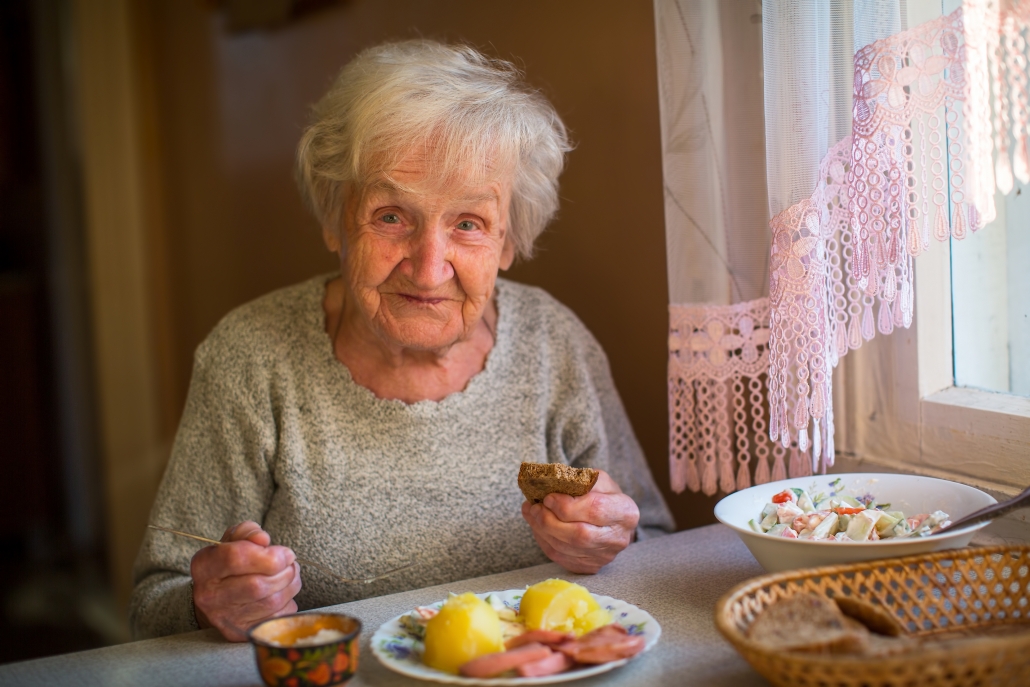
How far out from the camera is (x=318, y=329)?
1460 mm

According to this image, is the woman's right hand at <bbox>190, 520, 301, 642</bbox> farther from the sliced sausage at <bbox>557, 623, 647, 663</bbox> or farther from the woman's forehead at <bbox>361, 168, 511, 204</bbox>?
the woman's forehead at <bbox>361, 168, 511, 204</bbox>

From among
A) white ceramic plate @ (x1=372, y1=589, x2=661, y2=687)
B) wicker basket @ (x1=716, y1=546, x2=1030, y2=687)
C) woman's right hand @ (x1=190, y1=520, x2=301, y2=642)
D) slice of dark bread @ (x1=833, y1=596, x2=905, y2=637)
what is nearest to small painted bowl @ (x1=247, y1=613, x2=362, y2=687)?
white ceramic plate @ (x1=372, y1=589, x2=661, y2=687)

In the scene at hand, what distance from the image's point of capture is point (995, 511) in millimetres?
872

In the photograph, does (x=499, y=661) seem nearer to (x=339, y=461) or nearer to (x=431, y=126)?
(x=339, y=461)

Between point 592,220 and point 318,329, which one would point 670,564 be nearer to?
point 318,329

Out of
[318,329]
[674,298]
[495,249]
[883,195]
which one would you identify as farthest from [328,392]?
[883,195]

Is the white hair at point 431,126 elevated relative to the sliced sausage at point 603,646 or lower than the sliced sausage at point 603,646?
elevated

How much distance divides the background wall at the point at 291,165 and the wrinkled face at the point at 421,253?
411 millimetres

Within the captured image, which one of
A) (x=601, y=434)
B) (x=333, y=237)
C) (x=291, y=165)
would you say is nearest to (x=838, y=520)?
(x=601, y=434)

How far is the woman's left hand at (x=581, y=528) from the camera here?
113cm

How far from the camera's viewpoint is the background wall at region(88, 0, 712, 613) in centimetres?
167

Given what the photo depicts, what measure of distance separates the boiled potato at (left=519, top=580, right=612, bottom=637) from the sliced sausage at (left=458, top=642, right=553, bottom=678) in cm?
8

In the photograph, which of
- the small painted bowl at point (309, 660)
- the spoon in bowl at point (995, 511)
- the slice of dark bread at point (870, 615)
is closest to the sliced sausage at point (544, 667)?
the small painted bowl at point (309, 660)

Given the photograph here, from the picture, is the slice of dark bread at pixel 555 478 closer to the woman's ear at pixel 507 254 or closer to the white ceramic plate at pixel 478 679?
the white ceramic plate at pixel 478 679
